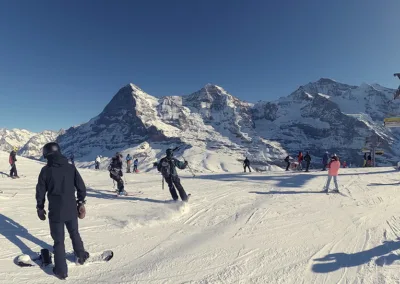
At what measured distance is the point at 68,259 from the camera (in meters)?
4.69

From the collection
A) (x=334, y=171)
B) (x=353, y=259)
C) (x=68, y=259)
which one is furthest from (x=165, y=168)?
(x=334, y=171)

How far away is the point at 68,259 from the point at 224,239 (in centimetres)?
321

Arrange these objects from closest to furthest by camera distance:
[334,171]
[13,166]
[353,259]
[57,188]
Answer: [57,188], [353,259], [334,171], [13,166]

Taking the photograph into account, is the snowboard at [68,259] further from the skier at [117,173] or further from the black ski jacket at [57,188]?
the skier at [117,173]

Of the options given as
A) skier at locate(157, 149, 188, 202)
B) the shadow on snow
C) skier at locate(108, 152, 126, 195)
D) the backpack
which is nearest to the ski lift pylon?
the shadow on snow

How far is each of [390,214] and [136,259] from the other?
7.92 meters

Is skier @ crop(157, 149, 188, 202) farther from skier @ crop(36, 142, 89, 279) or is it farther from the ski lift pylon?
the ski lift pylon

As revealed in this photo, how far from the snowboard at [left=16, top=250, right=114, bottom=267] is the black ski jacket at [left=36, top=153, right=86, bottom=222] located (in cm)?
89

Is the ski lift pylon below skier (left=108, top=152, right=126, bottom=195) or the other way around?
the other way around

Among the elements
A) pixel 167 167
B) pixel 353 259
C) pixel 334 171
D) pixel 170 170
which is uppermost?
pixel 167 167

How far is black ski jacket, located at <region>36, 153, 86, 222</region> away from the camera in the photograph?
13.9 feet

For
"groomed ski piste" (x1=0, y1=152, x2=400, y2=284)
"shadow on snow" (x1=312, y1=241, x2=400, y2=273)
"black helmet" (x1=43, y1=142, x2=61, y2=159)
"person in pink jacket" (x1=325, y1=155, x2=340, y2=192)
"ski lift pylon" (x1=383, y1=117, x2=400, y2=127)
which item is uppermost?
"ski lift pylon" (x1=383, y1=117, x2=400, y2=127)

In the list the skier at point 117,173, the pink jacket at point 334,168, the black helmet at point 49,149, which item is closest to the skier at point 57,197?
the black helmet at point 49,149

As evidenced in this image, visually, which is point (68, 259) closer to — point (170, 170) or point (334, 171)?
point (170, 170)
